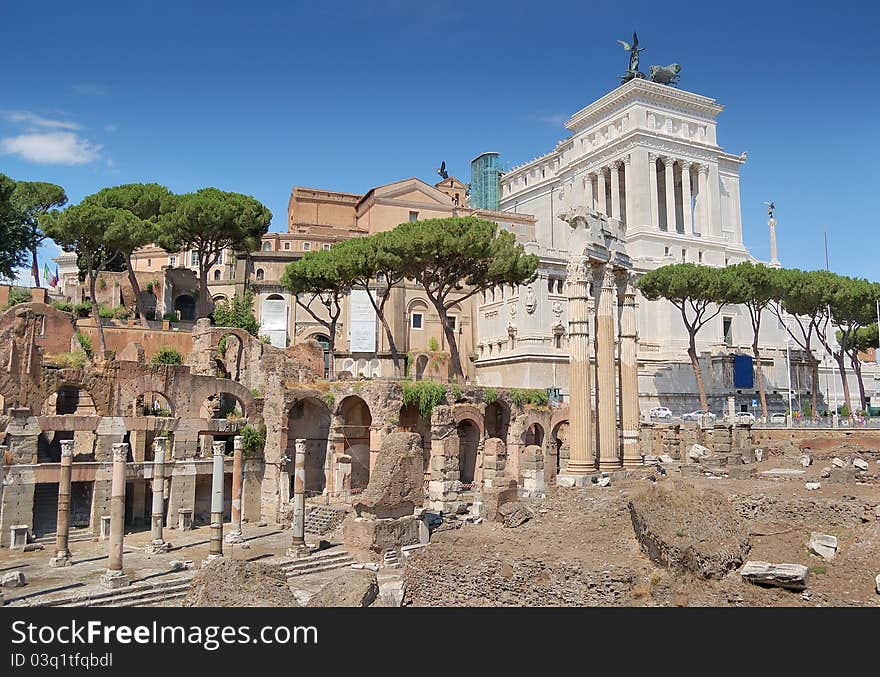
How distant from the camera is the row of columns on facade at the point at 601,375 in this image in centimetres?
2323

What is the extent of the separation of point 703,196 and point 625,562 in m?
53.3

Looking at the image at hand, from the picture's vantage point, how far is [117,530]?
15656 millimetres

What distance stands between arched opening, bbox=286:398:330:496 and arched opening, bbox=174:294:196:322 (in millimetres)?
Result: 17127

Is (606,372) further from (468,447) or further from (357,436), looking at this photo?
(357,436)

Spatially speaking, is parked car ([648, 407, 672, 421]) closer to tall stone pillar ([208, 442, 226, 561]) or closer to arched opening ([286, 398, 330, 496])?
arched opening ([286, 398, 330, 496])

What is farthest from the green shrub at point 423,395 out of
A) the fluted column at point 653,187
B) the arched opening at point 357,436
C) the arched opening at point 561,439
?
the fluted column at point 653,187

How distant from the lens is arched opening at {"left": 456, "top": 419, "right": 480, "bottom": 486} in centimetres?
3173

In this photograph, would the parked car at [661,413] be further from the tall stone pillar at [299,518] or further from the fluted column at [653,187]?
the tall stone pillar at [299,518]

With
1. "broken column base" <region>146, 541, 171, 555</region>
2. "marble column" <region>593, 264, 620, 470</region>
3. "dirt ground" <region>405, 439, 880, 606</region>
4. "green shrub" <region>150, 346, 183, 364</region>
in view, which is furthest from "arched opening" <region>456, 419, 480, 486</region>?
"broken column base" <region>146, 541, 171, 555</region>

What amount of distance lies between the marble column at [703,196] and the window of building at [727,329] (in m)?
9.87

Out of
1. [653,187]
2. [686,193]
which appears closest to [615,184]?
[653,187]
